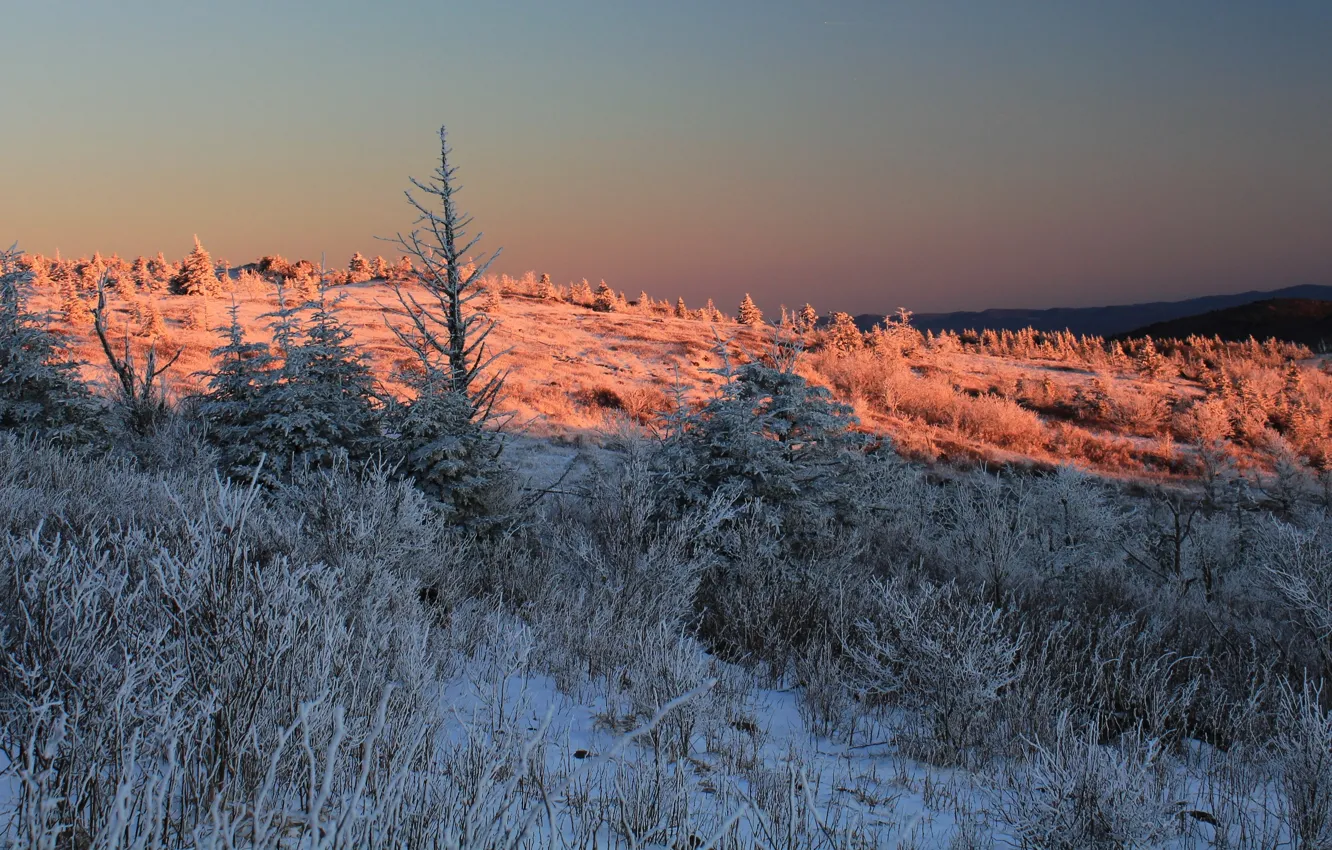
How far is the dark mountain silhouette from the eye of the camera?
44.1 meters

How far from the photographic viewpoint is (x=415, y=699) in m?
3.29

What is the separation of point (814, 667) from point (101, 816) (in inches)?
155

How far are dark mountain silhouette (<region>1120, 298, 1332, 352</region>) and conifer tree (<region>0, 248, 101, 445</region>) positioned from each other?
47.5m

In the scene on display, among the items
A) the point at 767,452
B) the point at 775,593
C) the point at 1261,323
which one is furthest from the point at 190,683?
the point at 1261,323

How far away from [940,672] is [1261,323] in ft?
180

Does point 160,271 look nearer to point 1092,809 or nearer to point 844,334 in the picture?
point 844,334

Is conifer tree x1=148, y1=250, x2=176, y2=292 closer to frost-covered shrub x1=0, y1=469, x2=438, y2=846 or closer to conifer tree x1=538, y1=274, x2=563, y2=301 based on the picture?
conifer tree x1=538, y1=274, x2=563, y2=301

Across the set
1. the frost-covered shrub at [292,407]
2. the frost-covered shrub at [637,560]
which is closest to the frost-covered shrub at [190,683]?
the frost-covered shrub at [637,560]

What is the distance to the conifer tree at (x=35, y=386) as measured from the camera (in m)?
8.98

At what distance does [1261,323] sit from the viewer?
153 feet

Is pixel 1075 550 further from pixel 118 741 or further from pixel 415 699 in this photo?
pixel 118 741

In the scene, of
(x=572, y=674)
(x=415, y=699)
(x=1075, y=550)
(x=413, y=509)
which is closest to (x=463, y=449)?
(x=413, y=509)

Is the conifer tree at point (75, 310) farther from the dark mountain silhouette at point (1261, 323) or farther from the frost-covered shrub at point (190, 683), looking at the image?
the dark mountain silhouette at point (1261, 323)

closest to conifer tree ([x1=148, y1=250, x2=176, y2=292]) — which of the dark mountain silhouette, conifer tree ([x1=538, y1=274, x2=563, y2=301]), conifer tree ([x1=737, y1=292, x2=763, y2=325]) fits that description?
conifer tree ([x1=538, y1=274, x2=563, y2=301])
